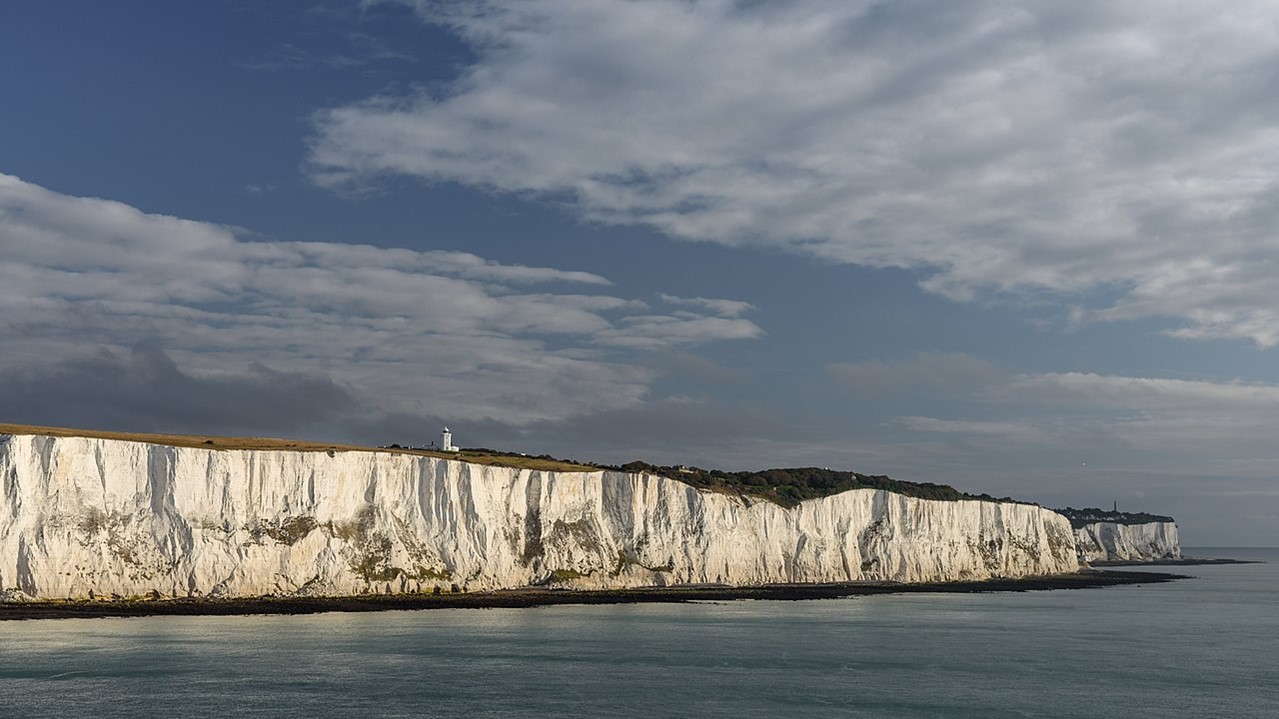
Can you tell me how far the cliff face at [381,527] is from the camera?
59.3 m

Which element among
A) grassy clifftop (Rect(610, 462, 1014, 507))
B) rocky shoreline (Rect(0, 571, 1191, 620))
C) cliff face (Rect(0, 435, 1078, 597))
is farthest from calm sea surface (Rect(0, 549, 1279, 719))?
grassy clifftop (Rect(610, 462, 1014, 507))

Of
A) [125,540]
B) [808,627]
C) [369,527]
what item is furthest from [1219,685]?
[125,540]

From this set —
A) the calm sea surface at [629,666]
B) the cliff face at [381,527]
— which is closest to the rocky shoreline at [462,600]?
the calm sea surface at [629,666]

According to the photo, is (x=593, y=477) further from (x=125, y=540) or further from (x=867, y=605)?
(x=125, y=540)

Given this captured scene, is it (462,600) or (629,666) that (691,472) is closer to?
(462,600)

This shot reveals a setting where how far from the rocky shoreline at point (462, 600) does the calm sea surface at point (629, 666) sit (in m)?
1.44

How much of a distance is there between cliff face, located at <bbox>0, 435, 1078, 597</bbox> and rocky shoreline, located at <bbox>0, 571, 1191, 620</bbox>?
1.60m

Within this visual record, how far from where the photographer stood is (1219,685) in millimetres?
41469

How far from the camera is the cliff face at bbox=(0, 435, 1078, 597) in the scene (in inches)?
2336

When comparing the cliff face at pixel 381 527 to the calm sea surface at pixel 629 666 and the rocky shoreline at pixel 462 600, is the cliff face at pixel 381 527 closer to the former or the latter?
the rocky shoreline at pixel 462 600

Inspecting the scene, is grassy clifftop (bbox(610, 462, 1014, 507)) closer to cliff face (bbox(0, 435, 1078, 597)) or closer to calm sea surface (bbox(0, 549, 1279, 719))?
cliff face (bbox(0, 435, 1078, 597))

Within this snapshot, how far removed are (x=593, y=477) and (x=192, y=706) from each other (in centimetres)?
5267

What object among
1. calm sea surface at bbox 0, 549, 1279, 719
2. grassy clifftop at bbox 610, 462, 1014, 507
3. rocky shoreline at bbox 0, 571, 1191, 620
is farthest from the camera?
grassy clifftop at bbox 610, 462, 1014, 507

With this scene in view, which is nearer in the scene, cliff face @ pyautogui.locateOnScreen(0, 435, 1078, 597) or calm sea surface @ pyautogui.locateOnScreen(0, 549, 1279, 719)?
calm sea surface @ pyautogui.locateOnScreen(0, 549, 1279, 719)
